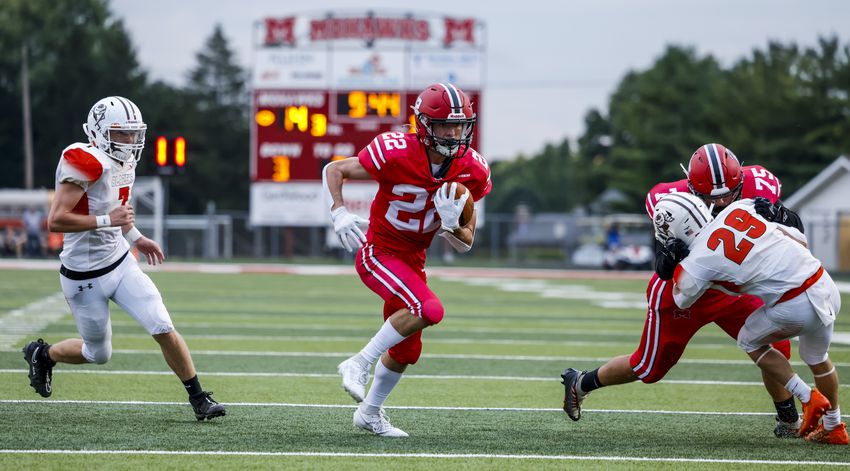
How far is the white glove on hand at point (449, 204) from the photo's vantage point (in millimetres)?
5488

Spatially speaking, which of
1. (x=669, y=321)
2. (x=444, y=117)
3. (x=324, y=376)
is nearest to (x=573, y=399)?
(x=669, y=321)

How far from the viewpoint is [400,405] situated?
6992 millimetres

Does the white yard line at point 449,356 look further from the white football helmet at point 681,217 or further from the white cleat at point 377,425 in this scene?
the white football helmet at point 681,217

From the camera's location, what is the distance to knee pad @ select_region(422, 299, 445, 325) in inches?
220

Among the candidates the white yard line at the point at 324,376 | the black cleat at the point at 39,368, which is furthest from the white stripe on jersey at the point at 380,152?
the white yard line at the point at 324,376

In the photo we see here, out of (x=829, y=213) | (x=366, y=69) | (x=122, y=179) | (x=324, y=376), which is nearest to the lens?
(x=122, y=179)

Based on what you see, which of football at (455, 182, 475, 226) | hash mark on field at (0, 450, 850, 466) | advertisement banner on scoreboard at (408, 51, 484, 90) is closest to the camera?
hash mark on field at (0, 450, 850, 466)

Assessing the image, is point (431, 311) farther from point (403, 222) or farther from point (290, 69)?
point (290, 69)

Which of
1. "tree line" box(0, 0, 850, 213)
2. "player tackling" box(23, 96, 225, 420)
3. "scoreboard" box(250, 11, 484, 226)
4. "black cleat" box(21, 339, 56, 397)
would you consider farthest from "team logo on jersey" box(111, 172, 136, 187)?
"tree line" box(0, 0, 850, 213)

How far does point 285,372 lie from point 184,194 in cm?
4732

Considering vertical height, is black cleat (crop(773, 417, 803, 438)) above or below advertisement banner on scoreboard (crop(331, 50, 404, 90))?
below

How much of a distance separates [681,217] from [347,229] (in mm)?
1648

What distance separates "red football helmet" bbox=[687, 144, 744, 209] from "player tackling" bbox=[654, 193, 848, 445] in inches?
5.7

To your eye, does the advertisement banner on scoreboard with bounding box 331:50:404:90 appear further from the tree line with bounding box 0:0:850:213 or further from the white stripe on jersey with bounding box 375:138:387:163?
the white stripe on jersey with bounding box 375:138:387:163
